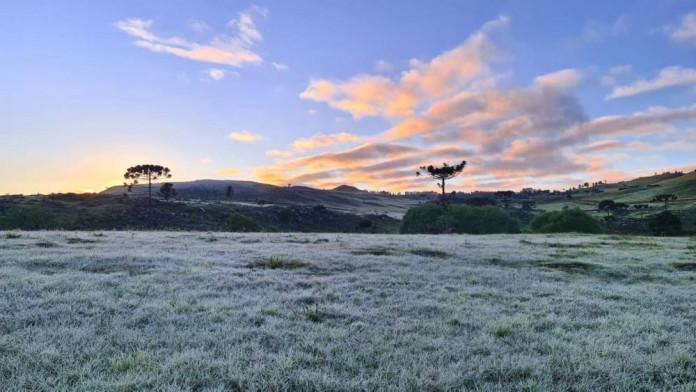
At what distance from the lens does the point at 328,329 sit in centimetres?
951

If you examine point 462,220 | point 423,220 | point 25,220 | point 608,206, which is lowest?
point 462,220

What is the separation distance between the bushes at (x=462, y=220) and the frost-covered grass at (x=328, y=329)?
68.3 metres

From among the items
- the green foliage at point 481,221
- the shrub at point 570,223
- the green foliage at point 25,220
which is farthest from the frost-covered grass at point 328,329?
the green foliage at point 481,221

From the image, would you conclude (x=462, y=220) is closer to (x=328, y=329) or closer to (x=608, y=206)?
(x=328, y=329)

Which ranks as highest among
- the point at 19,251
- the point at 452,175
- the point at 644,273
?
the point at 452,175

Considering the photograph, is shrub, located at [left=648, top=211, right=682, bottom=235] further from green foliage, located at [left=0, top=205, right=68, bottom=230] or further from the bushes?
green foliage, located at [left=0, top=205, right=68, bottom=230]

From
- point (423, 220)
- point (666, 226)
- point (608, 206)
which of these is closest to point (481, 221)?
point (423, 220)

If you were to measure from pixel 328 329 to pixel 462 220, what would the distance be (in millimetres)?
83067

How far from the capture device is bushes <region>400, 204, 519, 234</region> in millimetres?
86750

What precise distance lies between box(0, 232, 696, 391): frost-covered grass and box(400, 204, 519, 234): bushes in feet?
224

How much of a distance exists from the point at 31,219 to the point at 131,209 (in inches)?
1347

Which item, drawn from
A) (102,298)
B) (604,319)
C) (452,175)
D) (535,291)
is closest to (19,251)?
(102,298)

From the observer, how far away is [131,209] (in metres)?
104

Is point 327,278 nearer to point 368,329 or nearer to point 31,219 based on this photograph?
point 368,329
